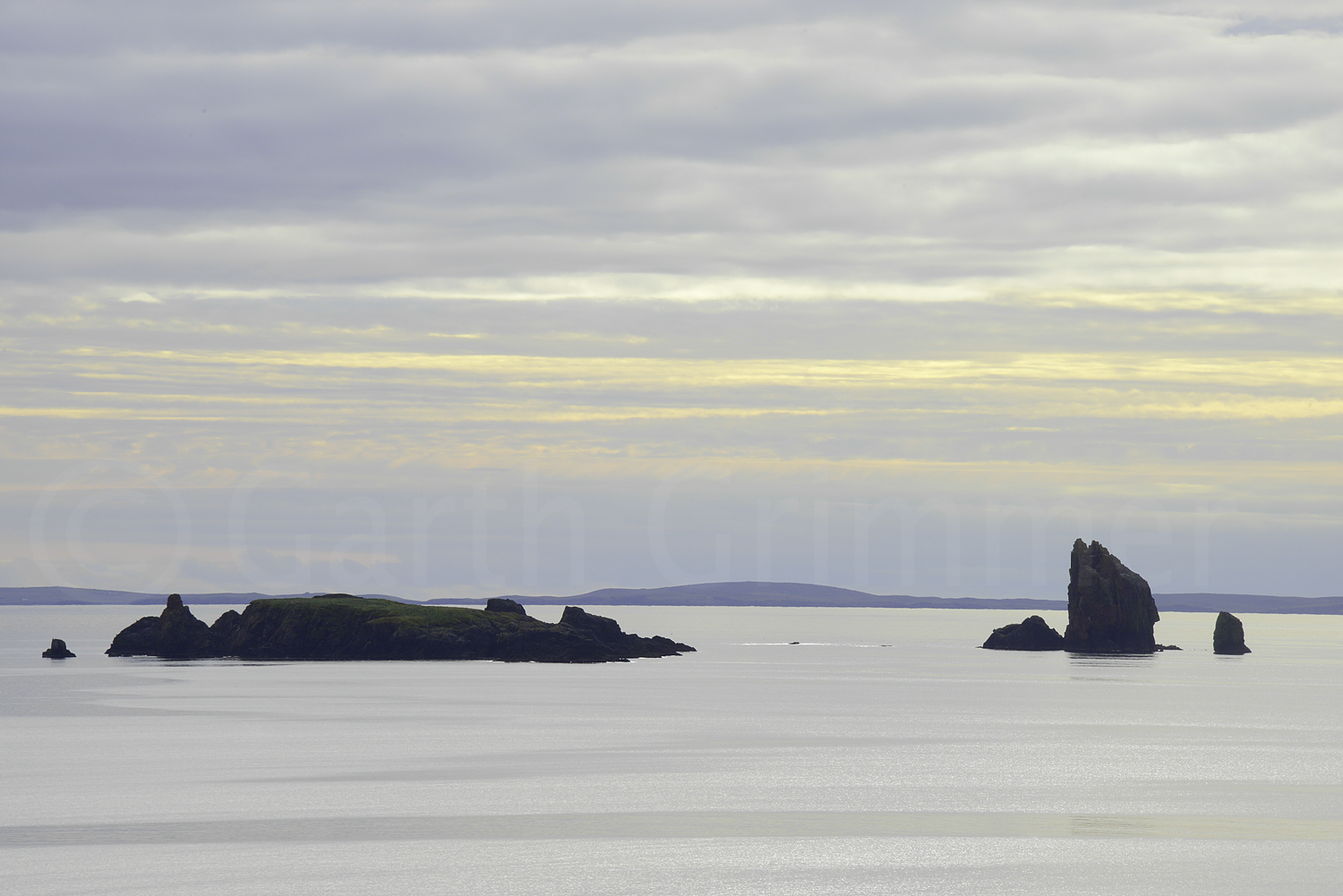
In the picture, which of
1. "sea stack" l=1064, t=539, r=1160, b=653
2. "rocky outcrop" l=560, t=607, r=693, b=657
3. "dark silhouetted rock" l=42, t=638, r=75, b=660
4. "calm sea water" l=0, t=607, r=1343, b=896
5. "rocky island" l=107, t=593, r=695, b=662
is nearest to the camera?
"calm sea water" l=0, t=607, r=1343, b=896

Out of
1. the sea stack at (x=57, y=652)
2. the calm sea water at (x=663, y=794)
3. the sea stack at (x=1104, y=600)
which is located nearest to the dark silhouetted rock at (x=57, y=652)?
the sea stack at (x=57, y=652)

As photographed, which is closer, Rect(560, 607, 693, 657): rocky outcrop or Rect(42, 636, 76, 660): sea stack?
Rect(42, 636, 76, 660): sea stack

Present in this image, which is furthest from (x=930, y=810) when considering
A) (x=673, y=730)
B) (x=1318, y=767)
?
(x=673, y=730)

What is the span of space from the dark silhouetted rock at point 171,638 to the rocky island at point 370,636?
0.36ft

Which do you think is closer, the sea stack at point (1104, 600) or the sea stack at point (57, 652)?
the sea stack at point (57, 652)

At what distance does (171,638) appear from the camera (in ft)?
569

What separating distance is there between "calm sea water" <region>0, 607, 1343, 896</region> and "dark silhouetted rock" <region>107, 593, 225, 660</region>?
66.7 m

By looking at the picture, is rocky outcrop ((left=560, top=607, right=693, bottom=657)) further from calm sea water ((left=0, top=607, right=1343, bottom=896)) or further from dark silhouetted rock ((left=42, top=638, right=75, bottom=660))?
calm sea water ((left=0, top=607, right=1343, bottom=896))

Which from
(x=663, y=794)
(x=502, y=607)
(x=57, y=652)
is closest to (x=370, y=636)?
(x=502, y=607)

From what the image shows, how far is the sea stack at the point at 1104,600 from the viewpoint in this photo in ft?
639

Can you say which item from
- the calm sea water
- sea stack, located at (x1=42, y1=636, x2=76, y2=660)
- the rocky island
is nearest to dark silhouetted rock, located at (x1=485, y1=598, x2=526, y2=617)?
the rocky island

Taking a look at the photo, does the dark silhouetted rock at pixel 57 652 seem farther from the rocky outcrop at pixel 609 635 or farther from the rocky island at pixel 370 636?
the rocky outcrop at pixel 609 635

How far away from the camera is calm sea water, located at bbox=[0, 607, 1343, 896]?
33562mm

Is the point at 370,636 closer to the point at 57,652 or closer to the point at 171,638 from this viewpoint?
the point at 171,638
